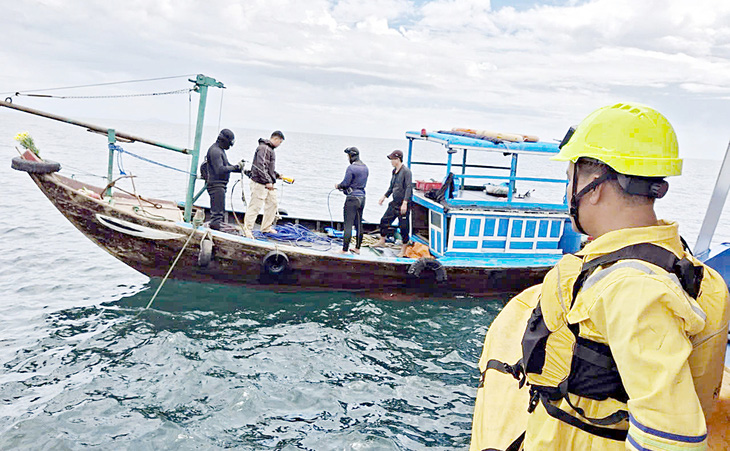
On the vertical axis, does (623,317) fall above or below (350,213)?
above

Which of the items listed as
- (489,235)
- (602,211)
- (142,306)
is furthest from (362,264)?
(602,211)

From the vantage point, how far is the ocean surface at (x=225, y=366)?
18.7ft

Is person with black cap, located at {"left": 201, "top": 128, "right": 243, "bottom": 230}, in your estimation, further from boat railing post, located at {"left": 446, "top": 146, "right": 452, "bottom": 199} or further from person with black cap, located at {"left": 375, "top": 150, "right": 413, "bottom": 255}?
boat railing post, located at {"left": 446, "top": 146, "right": 452, "bottom": 199}

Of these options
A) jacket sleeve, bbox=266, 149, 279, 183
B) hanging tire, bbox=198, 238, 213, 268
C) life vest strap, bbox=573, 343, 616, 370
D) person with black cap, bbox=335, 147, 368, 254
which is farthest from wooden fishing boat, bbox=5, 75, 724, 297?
life vest strap, bbox=573, 343, 616, 370

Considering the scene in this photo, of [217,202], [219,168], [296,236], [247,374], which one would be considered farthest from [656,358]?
[296,236]

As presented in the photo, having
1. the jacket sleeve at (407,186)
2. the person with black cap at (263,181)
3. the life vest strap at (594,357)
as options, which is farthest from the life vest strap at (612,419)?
the jacket sleeve at (407,186)

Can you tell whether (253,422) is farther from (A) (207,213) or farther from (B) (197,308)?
(A) (207,213)

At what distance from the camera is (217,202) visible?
384 inches

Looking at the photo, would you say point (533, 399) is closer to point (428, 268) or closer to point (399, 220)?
point (428, 268)

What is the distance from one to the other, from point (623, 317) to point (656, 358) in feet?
0.40

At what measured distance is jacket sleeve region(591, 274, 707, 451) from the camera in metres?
1.31

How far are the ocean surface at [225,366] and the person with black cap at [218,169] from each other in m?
1.58

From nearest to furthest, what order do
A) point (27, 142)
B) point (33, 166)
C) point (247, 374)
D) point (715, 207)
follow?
point (715, 207) → point (247, 374) → point (33, 166) → point (27, 142)

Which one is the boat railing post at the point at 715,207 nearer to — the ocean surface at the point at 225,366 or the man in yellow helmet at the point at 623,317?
the ocean surface at the point at 225,366
